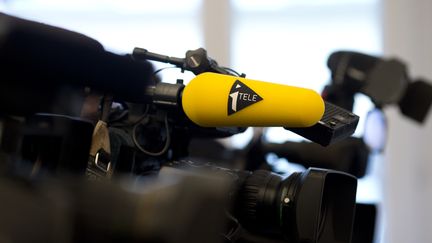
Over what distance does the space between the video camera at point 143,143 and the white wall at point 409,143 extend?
1334mm

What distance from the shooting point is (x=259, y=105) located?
1.68ft

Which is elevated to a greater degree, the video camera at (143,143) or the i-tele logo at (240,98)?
the i-tele logo at (240,98)

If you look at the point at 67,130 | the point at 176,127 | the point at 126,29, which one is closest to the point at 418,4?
the point at 126,29

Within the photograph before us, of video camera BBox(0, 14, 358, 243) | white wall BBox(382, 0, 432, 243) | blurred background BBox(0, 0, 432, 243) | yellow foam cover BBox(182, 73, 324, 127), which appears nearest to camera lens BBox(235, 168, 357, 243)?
video camera BBox(0, 14, 358, 243)

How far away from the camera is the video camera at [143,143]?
0.97 ft

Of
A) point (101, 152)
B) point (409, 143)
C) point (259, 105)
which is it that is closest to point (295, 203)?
point (259, 105)

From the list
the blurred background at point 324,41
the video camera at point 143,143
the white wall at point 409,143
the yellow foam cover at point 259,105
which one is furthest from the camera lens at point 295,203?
the white wall at point 409,143

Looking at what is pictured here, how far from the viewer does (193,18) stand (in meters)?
2.10

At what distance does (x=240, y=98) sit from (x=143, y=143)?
0.20 meters

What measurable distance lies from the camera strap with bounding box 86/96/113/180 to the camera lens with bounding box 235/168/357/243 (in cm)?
18

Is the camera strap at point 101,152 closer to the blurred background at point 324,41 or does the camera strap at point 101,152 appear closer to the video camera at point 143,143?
the video camera at point 143,143

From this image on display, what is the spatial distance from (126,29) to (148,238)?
1950mm

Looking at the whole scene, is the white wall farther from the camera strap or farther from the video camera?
the camera strap

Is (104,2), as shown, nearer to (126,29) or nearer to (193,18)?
(126,29)
